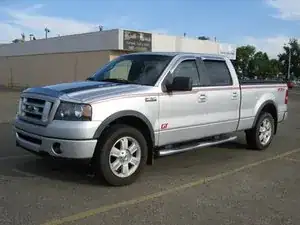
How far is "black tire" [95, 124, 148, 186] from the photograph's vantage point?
5531 millimetres

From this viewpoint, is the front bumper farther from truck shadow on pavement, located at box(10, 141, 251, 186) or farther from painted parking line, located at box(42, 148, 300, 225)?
painted parking line, located at box(42, 148, 300, 225)

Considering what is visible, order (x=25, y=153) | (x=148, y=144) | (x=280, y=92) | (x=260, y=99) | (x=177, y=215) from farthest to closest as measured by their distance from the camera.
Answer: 1. (x=280, y=92)
2. (x=260, y=99)
3. (x=25, y=153)
4. (x=148, y=144)
5. (x=177, y=215)

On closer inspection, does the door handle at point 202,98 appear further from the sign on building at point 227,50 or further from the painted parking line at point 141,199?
the sign on building at point 227,50

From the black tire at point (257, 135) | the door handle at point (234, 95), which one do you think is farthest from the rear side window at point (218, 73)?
the black tire at point (257, 135)

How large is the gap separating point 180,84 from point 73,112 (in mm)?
1694

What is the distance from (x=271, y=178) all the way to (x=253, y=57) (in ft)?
297

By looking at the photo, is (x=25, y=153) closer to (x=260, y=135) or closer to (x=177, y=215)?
(x=177, y=215)

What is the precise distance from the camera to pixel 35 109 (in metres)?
5.82

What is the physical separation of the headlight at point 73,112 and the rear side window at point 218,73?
2.63 m

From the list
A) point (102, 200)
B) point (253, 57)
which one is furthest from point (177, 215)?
point (253, 57)

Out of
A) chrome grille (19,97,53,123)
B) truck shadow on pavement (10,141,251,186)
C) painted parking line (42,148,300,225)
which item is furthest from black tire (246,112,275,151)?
chrome grille (19,97,53,123)

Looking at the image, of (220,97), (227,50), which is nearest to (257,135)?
(220,97)

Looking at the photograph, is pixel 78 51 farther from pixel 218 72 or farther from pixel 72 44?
pixel 218 72

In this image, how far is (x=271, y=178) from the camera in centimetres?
648
